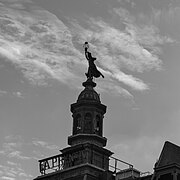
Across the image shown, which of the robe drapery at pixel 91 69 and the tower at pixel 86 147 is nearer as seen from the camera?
the tower at pixel 86 147

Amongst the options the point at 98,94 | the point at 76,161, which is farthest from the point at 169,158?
the point at 98,94

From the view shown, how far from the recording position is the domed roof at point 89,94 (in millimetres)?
82250

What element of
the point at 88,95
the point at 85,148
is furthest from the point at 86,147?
the point at 88,95

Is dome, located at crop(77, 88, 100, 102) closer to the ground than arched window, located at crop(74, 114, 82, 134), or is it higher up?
higher up

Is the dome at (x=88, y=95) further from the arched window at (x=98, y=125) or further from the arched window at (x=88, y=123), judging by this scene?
the arched window at (x=98, y=125)

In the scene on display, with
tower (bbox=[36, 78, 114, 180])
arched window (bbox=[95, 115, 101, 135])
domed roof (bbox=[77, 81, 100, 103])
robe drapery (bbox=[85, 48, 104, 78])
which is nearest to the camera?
tower (bbox=[36, 78, 114, 180])

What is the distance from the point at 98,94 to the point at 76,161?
11.6 meters

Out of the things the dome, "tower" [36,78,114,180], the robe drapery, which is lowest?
"tower" [36,78,114,180]

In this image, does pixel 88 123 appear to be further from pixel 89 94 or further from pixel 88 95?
pixel 89 94

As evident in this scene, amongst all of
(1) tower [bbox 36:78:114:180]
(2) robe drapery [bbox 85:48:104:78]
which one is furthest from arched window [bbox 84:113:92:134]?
(2) robe drapery [bbox 85:48:104:78]

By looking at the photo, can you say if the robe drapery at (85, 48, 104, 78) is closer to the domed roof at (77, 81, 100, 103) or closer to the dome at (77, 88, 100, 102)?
the domed roof at (77, 81, 100, 103)

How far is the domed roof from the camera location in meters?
82.2

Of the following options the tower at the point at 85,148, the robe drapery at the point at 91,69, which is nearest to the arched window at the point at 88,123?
the tower at the point at 85,148

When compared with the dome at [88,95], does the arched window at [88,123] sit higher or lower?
lower
